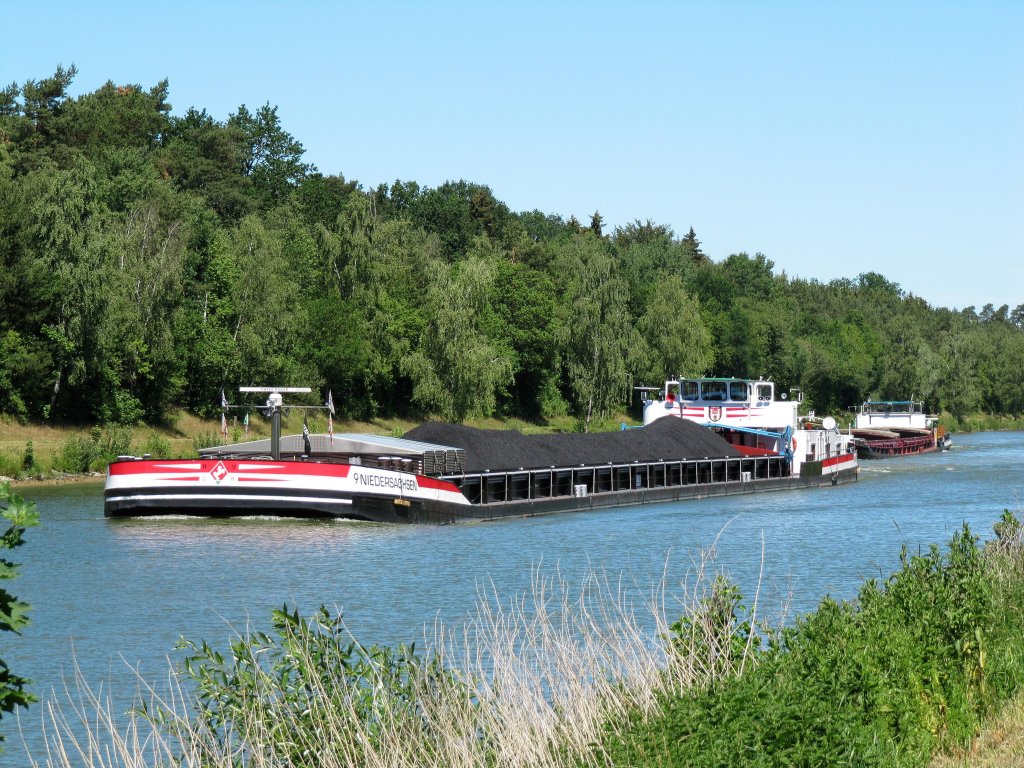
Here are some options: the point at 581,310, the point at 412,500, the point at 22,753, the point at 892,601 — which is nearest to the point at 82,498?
the point at 412,500

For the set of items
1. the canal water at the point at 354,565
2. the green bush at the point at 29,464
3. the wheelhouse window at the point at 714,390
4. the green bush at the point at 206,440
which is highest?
the wheelhouse window at the point at 714,390

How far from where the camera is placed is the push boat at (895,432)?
87.4 meters

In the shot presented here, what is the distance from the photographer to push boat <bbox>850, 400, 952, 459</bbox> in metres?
87.4

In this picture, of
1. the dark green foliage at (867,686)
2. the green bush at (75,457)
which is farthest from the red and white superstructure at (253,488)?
the dark green foliage at (867,686)

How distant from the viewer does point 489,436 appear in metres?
43.7

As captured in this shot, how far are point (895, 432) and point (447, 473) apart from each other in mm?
62447

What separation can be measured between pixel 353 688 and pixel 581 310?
262 feet

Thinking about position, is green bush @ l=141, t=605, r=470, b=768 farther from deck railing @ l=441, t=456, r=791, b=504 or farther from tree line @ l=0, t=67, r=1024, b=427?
tree line @ l=0, t=67, r=1024, b=427

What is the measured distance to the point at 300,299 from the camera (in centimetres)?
7481

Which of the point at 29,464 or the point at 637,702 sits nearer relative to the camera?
the point at 637,702

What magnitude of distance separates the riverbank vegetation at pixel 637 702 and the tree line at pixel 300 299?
48071mm

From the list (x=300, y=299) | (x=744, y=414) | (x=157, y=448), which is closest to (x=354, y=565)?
(x=157, y=448)

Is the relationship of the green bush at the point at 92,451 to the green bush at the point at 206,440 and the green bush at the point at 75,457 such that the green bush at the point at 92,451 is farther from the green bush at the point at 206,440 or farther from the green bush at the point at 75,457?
the green bush at the point at 206,440

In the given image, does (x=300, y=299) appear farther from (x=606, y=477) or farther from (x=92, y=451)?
(x=606, y=477)
